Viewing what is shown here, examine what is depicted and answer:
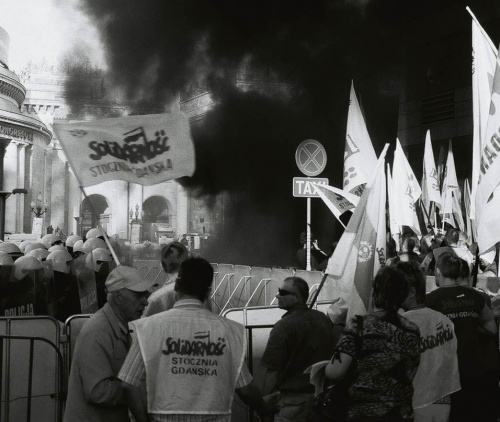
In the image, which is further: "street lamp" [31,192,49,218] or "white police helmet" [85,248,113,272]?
"street lamp" [31,192,49,218]

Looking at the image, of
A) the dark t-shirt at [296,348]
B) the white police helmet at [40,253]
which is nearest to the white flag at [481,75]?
the dark t-shirt at [296,348]

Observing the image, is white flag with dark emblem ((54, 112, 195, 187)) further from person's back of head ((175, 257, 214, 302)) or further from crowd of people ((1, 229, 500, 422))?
person's back of head ((175, 257, 214, 302))

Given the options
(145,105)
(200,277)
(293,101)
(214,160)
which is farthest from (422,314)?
(145,105)

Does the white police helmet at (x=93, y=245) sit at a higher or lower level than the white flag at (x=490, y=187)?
lower

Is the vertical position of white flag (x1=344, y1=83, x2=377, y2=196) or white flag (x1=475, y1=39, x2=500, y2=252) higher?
white flag (x1=344, y1=83, x2=377, y2=196)

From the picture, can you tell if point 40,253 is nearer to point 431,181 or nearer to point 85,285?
point 85,285

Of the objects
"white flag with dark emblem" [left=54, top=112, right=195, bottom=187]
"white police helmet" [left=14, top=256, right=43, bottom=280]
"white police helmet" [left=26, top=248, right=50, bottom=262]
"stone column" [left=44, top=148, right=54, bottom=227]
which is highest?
"stone column" [left=44, top=148, right=54, bottom=227]

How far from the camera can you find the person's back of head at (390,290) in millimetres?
3818

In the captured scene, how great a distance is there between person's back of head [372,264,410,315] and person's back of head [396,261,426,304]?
1.68ft

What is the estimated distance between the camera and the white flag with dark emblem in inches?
226

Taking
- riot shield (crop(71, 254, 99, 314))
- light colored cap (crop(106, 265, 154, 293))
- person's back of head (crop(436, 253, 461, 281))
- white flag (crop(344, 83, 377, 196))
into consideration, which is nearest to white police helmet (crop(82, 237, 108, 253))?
riot shield (crop(71, 254, 99, 314))

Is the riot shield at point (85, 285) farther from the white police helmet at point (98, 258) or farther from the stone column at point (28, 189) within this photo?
the stone column at point (28, 189)

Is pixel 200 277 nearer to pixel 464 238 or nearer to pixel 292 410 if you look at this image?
pixel 292 410

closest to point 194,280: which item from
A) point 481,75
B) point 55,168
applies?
point 481,75
